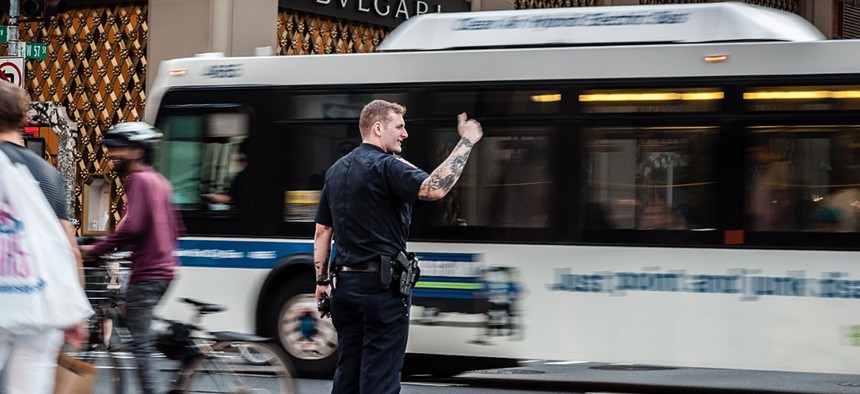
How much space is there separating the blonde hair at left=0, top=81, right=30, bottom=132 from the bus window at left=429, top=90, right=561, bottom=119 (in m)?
5.81

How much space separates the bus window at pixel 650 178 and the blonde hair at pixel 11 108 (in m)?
5.79

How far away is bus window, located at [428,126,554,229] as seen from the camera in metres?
10.9

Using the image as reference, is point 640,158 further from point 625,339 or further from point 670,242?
point 625,339

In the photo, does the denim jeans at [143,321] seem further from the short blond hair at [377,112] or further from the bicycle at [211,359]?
the short blond hair at [377,112]

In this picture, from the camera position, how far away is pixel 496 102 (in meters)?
11.1

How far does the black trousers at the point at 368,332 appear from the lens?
634cm

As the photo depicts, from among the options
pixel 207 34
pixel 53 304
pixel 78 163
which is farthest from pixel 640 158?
pixel 78 163

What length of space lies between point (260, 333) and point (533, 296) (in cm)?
247

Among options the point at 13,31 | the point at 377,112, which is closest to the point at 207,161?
the point at 377,112

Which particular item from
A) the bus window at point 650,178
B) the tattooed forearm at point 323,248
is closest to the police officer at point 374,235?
the tattooed forearm at point 323,248

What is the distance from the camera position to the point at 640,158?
417 inches

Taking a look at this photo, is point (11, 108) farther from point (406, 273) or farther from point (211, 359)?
point (211, 359)

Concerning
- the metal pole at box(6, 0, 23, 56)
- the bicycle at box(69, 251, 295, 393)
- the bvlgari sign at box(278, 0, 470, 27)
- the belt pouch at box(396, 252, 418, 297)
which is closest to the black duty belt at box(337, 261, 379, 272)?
the belt pouch at box(396, 252, 418, 297)

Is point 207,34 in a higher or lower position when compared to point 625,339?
higher
